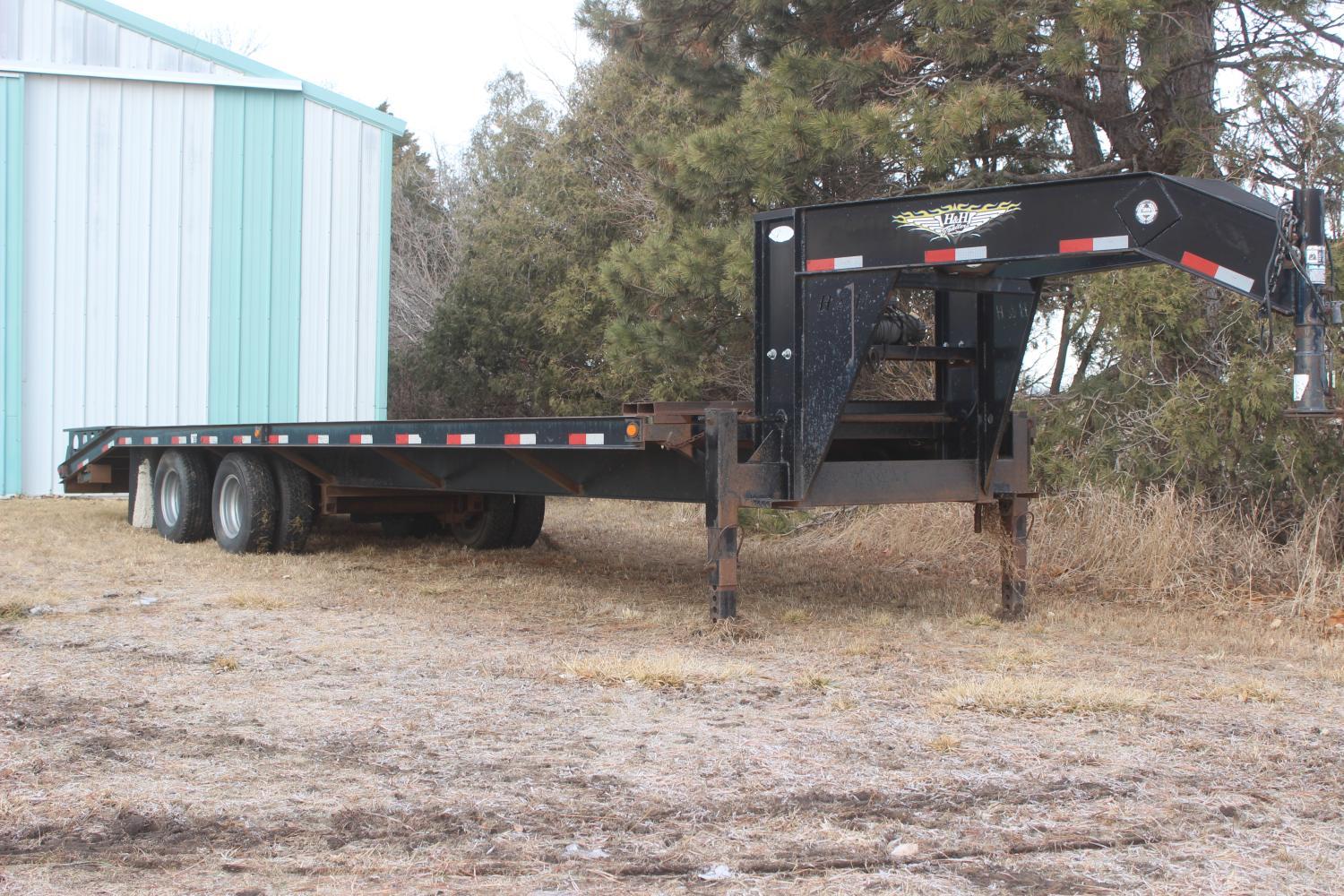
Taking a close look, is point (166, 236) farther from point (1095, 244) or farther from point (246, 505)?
→ point (1095, 244)

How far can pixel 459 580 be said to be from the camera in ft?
31.7

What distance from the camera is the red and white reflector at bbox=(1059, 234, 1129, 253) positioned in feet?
20.2

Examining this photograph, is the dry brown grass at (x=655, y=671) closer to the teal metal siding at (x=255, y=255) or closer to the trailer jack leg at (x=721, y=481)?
the trailer jack leg at (x=721, y=481)

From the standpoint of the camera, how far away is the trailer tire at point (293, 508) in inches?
434

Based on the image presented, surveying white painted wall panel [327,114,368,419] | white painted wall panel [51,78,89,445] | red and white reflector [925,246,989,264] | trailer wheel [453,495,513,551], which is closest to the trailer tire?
trailer wheel [453,495,513,551]

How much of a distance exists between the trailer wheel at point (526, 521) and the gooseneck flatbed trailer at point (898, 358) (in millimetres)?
1794

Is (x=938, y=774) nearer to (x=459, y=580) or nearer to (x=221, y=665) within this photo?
(x=221, y=665)

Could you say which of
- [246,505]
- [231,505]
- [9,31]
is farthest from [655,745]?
[9,31]

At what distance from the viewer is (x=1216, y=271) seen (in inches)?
239

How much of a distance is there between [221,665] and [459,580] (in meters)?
3.44

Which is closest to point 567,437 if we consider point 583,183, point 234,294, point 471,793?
point 471,793

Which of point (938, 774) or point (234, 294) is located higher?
point (234, 294)

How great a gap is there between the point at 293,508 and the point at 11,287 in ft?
29.8

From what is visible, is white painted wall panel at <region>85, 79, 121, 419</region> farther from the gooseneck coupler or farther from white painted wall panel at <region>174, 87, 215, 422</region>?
the gooseneck coupler
